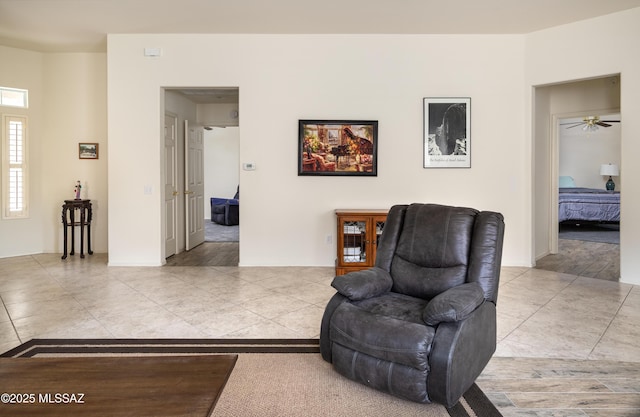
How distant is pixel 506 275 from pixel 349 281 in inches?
131

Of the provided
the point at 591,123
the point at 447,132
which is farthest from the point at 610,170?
the point at 447,132

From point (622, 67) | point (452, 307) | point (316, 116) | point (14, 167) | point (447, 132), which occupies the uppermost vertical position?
point (622, 67)

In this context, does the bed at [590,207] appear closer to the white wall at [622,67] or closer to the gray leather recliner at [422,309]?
the white wall at [622,67]

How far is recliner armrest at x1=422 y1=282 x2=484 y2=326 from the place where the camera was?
1.98m

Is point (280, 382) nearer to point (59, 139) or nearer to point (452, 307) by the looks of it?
point (452, 307)

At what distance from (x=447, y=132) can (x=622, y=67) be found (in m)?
2.05

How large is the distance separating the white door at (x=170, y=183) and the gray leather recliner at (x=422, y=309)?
414 centimetres

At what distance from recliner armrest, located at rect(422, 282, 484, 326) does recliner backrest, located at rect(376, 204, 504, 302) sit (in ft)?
0.92

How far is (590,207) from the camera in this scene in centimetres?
873

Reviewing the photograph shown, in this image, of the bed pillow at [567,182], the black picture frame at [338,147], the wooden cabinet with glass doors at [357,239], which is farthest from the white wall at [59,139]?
the bed pillow at [567,182]

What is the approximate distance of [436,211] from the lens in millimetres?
2688

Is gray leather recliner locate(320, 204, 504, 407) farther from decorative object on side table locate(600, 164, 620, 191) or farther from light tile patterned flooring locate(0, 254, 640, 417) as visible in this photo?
decorative object on side table locate(600, 164, 620, 191)

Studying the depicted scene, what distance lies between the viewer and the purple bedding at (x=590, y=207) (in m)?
8.67

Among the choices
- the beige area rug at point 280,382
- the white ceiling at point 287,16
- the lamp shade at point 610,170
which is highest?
the white ceiling at point 287,16
